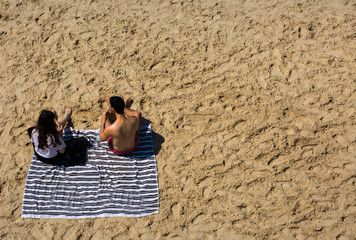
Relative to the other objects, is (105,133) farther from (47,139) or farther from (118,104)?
(47,139)

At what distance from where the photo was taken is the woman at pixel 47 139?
162 inches

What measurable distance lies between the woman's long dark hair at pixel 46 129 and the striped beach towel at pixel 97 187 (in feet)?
1.47

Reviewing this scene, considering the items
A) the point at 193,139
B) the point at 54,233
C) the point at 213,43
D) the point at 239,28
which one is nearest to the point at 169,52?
the point at 213,43

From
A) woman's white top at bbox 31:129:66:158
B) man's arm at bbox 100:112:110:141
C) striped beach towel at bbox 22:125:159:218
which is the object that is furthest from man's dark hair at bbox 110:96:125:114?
woman's white top at bbox 31:129:66:158

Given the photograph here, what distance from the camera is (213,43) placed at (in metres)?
5.77

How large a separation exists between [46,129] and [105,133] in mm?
704

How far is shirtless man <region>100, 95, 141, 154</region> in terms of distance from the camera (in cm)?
425

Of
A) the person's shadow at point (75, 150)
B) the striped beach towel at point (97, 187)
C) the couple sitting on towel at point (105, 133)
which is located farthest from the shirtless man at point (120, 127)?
the person's shadow at point (75, 150)

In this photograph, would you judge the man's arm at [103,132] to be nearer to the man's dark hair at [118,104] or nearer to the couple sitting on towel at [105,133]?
the couple sitting on towel at [105,133]

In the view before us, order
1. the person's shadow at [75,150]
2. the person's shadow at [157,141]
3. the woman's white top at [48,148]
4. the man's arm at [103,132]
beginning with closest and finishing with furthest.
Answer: the woman's white top at [48,148]
the man's arm at [103,132]
the person's shadow at [75,150]
the person's shadow at [157,141]

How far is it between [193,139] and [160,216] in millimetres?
1148

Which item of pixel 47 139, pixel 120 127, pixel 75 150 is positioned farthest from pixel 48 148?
pixel 120 127

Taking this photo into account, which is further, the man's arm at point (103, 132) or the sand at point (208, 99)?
the man's arm at point (103, 132)

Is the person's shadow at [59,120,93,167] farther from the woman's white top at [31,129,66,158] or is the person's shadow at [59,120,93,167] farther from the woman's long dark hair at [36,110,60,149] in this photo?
the woman's long dark hair at [36,110,60,149]
